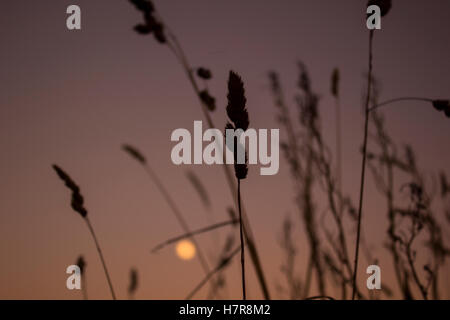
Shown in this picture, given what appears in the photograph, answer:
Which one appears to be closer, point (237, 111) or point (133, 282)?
point (237, 111)

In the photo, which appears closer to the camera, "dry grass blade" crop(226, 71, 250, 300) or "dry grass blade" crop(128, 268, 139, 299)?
"dry grass blade" crop(226, 71, 250, 300)

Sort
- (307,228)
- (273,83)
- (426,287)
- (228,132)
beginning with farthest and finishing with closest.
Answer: (273,83) < (307,228) < (426,287) < (228,132)

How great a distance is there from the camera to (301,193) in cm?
188

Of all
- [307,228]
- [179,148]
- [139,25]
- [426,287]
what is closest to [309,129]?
[307,228]

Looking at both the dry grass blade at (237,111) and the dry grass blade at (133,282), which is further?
the dry grass blade at (133,282)

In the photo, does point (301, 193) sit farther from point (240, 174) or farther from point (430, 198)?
point (240, 174)

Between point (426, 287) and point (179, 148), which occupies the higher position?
point (179, 148)

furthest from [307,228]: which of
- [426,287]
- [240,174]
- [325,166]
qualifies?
[240,174]

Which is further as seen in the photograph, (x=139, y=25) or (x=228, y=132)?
(x=139, y=25)

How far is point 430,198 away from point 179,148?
39.8 inches

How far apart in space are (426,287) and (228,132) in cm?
99

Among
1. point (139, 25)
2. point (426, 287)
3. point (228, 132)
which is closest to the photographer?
point (228, 132)

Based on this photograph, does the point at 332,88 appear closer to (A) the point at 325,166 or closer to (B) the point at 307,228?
(A) the point at 325,166
